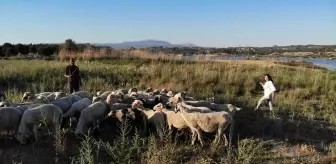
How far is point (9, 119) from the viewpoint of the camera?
9.30 metres

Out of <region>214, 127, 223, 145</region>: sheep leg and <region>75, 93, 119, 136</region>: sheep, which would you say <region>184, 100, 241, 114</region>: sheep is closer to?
<region>214, 127, 223, 145</region>: sheep leg

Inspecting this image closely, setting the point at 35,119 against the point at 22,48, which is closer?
the point at 35,119

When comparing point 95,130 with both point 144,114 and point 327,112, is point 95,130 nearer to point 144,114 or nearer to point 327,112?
point 144,114

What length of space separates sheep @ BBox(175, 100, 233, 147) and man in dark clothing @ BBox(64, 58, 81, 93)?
22.6 ft

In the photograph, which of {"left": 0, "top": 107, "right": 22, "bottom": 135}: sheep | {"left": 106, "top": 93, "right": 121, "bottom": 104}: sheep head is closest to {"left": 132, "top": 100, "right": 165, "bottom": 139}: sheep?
{"left": 106, "top": 93, "right": 121, "bottom": 104}: sheep head

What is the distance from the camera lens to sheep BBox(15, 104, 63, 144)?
360 inches

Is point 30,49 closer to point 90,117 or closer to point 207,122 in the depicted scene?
point 90,117

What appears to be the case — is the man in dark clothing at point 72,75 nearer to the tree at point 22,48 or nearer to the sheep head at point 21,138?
the sheep head at point 21,138

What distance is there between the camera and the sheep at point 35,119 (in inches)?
360

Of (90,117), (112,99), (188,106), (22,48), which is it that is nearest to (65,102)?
(112,99)

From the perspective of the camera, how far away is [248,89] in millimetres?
19844

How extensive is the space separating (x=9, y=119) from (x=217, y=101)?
319 inches

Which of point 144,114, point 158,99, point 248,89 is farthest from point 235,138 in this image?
point 248,89

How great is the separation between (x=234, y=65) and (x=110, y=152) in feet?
54.0
